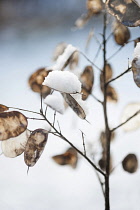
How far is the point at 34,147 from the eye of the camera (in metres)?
0.45

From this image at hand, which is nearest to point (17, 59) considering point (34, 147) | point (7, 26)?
point (7, 26)

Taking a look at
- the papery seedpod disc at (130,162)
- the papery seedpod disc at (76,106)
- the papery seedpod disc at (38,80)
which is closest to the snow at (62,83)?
the papery seedpod disc at (76,106)

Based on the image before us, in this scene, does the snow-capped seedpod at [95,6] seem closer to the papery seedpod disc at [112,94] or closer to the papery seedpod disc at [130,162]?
the papery seedpod disc at [112,94]

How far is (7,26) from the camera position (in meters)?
3.64

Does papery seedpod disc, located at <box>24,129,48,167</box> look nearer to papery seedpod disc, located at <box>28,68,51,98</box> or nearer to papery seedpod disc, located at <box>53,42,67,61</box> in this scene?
papery seedpod disc, located at <box>28,68,51,98</box>

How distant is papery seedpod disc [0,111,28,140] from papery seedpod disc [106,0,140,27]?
0.65ft

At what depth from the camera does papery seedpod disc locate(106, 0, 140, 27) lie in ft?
1.38

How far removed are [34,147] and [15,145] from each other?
0.03 metres

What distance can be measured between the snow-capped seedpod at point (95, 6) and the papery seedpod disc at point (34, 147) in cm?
33

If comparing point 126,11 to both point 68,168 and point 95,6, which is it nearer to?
point 95,6

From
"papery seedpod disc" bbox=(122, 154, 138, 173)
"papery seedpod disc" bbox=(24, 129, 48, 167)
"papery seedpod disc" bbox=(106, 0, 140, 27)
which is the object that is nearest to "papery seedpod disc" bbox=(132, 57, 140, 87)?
"papery seedpod disc" bbox=(106, 0, 140, 27)

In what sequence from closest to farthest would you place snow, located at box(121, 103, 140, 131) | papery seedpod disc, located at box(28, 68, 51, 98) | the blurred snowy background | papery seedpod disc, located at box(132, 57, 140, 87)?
papery seedpod disc, located at box(132, 57, 140, 87), papery seedpod disc, located at box(28, 68, 51, 98), snow, located at box(121, 103, 140, 131), the blurred snowy background

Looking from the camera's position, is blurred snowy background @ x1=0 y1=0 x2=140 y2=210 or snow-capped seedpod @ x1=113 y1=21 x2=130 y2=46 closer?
snow-capped seedpod @ x1=113 y1=21 x2=130 y2=46

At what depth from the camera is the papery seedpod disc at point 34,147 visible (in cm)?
45
